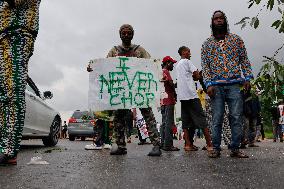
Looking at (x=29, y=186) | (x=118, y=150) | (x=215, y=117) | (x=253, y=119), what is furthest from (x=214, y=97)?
(x=253, y=119)

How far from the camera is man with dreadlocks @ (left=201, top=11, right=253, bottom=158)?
606cm

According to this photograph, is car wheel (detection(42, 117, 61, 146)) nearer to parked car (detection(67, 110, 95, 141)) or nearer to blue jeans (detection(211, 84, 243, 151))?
blue jeans (detection(211, 84, 243, 151))

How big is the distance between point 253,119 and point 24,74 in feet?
24.8

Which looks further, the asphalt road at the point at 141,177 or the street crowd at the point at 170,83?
the street crowd at the point at 170,83

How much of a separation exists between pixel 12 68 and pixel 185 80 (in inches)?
154

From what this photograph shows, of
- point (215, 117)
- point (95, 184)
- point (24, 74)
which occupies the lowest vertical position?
point (95, 184)

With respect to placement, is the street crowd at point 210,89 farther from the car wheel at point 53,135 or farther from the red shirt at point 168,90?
the car wheel at point 53,135

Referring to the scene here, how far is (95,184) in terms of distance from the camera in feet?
11.0

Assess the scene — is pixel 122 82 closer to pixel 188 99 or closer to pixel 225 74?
pixel 188 99

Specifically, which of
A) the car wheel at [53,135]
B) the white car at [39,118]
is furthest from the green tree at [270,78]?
the car wheel at [53,135]

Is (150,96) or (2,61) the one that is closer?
(2,61)

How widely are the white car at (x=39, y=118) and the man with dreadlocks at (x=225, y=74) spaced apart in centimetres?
437

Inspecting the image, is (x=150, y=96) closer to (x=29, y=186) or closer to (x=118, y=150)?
(x=118, y=150)

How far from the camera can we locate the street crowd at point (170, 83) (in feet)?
15.3
